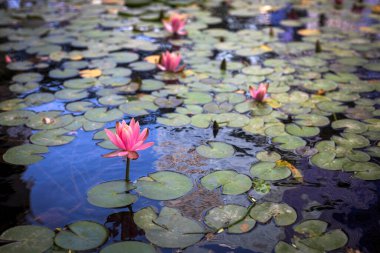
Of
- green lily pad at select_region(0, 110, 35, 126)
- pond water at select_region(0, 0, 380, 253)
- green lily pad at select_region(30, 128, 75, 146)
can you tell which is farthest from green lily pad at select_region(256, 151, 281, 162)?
green lily pad at select_region(0, 110, 35, 126)

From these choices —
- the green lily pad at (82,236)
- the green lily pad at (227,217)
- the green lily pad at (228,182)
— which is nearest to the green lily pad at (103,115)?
the green lily pad at (228,182)

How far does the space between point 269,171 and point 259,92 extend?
0.95m

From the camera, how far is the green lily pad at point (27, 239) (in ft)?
5.46

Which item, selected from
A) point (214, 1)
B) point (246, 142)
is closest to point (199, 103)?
point (246, 142)

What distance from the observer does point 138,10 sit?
578 cm

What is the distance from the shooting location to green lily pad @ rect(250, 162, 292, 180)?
2168 millimetres

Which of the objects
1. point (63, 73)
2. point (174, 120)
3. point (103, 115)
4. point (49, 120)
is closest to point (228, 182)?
point (174, 120)

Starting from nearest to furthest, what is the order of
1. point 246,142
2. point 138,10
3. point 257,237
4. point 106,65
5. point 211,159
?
point 257,237, point 211,159, point 246,142, point 106,65, point 138,10

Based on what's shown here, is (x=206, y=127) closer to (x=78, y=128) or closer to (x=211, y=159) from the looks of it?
(x=211, y=159)

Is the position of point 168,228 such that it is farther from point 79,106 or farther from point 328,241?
point 79,106

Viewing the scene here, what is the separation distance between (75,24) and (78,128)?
9.33ft

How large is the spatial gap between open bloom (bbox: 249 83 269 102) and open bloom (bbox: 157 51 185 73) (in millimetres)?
846

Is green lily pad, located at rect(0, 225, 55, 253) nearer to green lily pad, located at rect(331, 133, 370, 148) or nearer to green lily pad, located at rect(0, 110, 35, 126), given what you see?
green lily pad, located at rect(0, 110, 35, 126)

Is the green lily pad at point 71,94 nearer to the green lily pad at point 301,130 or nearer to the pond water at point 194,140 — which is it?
the pond water at point 194,140
